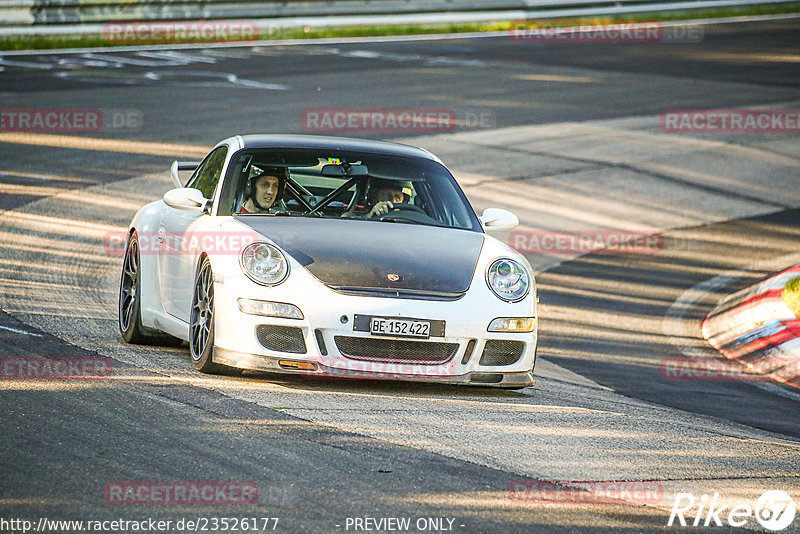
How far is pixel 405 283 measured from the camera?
22.8 feet

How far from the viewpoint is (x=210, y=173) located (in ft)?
28.2

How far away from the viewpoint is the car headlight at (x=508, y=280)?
23.7 feet

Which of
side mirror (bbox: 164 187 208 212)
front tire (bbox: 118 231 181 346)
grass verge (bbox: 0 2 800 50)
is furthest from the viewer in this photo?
grass verge (bbox: 0 2 800 50)

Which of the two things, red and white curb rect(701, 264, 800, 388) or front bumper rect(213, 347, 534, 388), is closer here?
front bumper rect(213, 347, 534, 388)

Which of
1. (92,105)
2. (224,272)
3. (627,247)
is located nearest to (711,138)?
(627,247)

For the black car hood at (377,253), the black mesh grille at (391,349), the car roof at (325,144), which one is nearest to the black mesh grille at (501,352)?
the black mesh grille at (391,349)

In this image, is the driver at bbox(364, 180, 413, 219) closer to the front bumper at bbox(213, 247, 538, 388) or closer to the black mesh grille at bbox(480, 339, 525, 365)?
the front bumper at bbox(213, 247, 538, 388)

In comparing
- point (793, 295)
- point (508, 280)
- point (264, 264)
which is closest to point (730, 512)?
point (508, 280)

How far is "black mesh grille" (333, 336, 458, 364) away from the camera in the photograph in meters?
6.84

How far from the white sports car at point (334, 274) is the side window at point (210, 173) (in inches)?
0.7

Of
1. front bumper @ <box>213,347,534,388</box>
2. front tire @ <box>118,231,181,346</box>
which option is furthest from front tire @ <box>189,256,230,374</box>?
front tire @ <box>118,231,181,346</box>

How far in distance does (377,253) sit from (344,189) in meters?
1.13

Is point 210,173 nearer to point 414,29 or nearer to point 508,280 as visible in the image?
point 508,280

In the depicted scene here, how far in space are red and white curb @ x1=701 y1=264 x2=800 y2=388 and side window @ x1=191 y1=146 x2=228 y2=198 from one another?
4729mm
